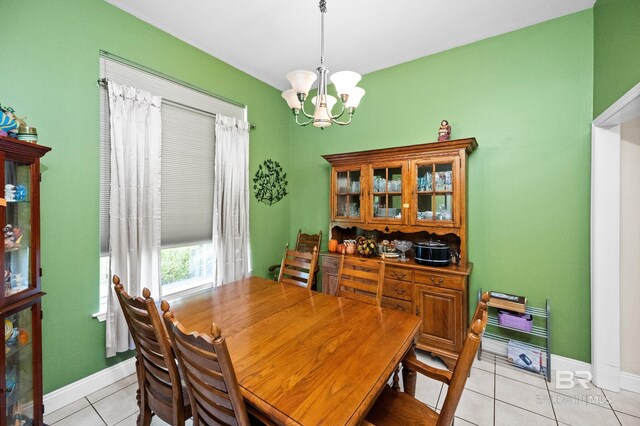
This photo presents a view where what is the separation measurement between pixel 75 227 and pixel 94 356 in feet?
3.40

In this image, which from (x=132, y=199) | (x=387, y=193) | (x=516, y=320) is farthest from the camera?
(x=387, y=193)

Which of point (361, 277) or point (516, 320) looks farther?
point (516, 320)

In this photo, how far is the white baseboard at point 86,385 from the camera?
6.33 ft

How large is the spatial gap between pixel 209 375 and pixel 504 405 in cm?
218

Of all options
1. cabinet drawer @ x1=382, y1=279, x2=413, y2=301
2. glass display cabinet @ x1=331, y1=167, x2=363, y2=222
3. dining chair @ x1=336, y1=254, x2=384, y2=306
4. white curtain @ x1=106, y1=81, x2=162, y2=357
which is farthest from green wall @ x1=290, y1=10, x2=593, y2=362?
white curtain @ x1=106, y1=81, x2=162, y2=357

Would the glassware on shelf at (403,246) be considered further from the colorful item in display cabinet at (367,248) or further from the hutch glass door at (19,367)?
the hutch glass door at (19,367)

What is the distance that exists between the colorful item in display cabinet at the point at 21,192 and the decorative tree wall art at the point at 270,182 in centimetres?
208

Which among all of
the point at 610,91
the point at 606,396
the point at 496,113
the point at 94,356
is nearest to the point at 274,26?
the point at 496,113

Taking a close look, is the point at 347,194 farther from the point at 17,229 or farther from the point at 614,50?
the point at 17,229

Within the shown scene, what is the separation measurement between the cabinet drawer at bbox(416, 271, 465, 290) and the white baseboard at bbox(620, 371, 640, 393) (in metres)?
1.32

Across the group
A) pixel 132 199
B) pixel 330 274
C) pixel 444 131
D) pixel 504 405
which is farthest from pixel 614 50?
pixel 132 199

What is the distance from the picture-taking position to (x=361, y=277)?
2.11m

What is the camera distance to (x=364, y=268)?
2135 millimetres

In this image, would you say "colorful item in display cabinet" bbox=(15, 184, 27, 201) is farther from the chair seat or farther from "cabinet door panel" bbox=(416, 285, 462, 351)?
"cabinet door panel" bbox=(416, 285, 462, 351)
